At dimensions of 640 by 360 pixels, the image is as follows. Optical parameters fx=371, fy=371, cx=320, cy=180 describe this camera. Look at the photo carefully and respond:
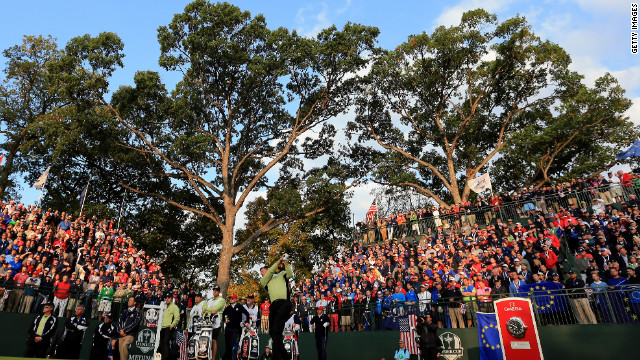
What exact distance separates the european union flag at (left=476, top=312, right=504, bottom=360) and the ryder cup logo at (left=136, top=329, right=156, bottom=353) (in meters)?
11.2

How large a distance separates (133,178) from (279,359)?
2969cm

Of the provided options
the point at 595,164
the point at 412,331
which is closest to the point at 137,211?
the point at 412,331

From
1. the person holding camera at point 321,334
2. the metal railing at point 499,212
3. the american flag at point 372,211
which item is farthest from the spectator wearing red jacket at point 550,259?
the american flag at point 372,211

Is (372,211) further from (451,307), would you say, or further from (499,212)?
(451,307)

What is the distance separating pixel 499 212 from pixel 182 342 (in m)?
18.7

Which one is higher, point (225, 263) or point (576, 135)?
point (576, 135)

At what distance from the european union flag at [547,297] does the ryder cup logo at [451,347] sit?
8.34 feet

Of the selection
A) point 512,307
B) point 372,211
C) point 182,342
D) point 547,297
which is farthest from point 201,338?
point 372,211

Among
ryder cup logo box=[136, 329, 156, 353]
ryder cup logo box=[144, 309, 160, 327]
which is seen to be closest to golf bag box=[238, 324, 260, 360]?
ryder cup logo box=[144, 309, 160, 327]

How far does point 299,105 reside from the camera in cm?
3117

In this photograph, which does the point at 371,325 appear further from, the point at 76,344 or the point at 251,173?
the point at 251,173

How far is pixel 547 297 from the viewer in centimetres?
1104

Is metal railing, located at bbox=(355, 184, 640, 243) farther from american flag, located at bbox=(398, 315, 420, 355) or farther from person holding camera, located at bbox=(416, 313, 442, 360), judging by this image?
person holding camera, located at bbox=(416, 313, 442, 360)

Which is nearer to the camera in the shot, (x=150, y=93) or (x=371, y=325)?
(x=371, y=325)
